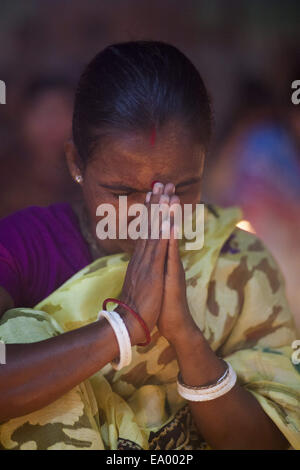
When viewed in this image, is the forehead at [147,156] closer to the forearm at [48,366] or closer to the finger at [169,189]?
the finger at [169,189]

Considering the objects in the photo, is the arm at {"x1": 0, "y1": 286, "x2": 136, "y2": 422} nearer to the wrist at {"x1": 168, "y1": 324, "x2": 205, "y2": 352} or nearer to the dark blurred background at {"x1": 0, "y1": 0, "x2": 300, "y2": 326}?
the wrist at {"x1": 168, "y1": 324, "x2": 205, "y2": 352}

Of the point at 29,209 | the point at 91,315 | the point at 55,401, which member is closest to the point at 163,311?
the point at 91,315

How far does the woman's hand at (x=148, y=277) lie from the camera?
1.34 m

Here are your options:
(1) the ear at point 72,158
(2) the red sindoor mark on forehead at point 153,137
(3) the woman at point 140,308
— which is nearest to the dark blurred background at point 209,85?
(1) the ear at point 72,158

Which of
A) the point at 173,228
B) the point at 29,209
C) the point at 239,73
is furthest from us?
the point at 239,73

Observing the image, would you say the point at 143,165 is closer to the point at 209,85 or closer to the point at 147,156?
the point at 147,156

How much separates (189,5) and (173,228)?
73.1 inches

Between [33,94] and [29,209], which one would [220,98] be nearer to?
[33,94]

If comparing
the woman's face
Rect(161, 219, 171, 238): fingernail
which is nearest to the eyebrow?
the woman's face

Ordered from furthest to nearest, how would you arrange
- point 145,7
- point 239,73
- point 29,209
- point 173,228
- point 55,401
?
point 239,73
point 145,7
point 29,209
point 173,228
point 55,401

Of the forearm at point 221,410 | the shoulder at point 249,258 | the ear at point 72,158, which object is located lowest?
the forearm at point 221,410

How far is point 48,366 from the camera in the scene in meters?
1.21

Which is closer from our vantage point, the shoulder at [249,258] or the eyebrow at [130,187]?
the eyebrow at [130,187]

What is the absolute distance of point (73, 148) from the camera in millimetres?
1597
